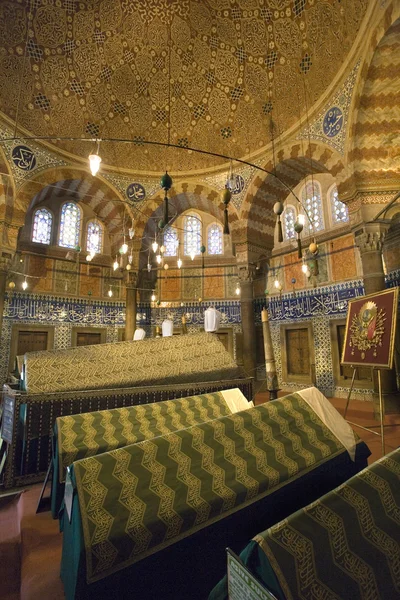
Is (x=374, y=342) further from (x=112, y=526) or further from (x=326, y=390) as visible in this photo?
(x=326, y=390)

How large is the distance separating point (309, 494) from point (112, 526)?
131 centimetres

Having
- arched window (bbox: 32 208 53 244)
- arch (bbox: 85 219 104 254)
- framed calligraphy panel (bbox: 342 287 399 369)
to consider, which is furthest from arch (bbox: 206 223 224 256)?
framed calligraphy panel (bbox: 342 287 399 369)

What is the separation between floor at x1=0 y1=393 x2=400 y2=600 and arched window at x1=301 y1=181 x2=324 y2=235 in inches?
369

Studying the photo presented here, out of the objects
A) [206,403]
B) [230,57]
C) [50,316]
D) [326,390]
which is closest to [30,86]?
[230,57]

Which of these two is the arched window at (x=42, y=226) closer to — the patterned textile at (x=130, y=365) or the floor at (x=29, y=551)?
the patterned textile at (x=130, y=365)

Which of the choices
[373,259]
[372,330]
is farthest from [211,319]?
[373,259]

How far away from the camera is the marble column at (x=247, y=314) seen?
9.63m

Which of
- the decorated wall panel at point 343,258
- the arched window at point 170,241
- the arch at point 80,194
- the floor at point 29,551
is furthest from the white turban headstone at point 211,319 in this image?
the arched window at point 170,241

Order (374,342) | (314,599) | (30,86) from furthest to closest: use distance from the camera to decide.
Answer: (30,86), (374,342), (314,599)

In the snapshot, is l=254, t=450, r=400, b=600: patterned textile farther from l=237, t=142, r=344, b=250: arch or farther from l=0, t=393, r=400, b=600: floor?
l=237, t=142, r=344, b=250: arch

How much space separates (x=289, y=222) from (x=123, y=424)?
31.1ft

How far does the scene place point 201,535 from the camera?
1.54 metres

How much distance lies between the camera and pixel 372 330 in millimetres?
4184

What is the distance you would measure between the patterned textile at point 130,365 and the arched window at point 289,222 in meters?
6.57
